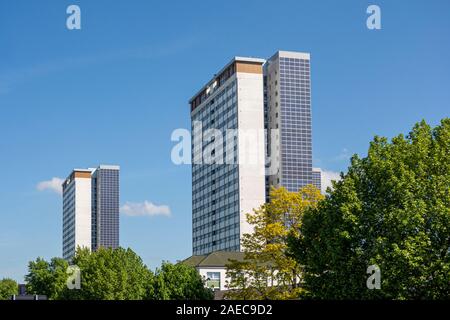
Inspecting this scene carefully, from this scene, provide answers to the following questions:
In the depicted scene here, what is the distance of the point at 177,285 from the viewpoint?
89.1m

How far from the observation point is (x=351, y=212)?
47125mm

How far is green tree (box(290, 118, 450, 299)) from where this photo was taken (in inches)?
1703

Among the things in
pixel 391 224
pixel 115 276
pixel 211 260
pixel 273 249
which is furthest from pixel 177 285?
pixel 211 260

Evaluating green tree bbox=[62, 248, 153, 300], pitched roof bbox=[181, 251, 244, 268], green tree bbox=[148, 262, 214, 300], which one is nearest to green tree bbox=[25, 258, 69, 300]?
pitched roof bbox=[181, 251, 244, 268]

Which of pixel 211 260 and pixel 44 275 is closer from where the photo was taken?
pixel 211 260

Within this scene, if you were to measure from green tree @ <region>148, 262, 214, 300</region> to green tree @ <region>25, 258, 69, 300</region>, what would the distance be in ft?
178

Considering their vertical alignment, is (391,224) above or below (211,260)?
above

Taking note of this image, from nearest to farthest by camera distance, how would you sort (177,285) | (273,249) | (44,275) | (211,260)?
(273,249)
(177,285)
(211,260)
(44,275)

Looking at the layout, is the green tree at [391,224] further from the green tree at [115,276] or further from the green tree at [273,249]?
the green tree at [115,276]

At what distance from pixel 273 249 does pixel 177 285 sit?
28.9 metres

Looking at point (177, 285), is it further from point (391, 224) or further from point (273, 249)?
point (391, 224)
